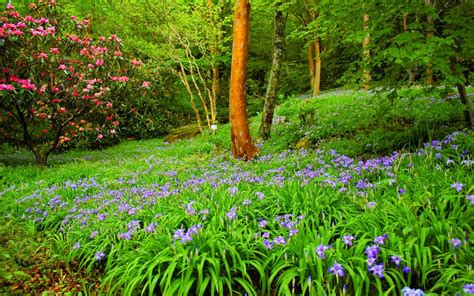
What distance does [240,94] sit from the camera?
22.6 feet

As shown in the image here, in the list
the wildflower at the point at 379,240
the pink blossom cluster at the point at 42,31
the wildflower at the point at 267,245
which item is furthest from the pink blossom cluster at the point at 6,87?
the wildflower at the point at 379,240

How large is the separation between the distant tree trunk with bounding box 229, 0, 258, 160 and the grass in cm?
126

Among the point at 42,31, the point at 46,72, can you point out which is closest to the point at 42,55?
the point at 42,31

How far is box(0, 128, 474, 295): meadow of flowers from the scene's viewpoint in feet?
7.77

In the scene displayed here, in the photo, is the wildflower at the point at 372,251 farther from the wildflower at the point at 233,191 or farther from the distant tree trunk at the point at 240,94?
the distant tree trunk at the point at 240,94

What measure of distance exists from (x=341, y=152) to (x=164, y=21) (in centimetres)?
1009

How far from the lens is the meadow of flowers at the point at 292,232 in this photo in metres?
2.37

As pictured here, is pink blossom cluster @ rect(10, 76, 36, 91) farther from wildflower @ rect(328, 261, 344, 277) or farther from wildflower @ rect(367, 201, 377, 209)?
wildflower @ rect(328, 261, 344, 277)

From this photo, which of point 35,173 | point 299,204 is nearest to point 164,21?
point 35,173

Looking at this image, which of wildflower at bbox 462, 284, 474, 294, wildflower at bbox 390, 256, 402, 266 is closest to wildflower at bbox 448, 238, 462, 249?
wildflower at bbox 390, 256, 402, 266

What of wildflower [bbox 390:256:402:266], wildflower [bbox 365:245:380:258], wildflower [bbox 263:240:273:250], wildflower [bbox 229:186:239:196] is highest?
wildflower [bbox 229:186:239:196]

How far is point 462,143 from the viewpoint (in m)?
4.04

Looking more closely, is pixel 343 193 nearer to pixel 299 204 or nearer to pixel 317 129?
pixel 299 204

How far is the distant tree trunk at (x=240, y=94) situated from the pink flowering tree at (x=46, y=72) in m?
4.86
